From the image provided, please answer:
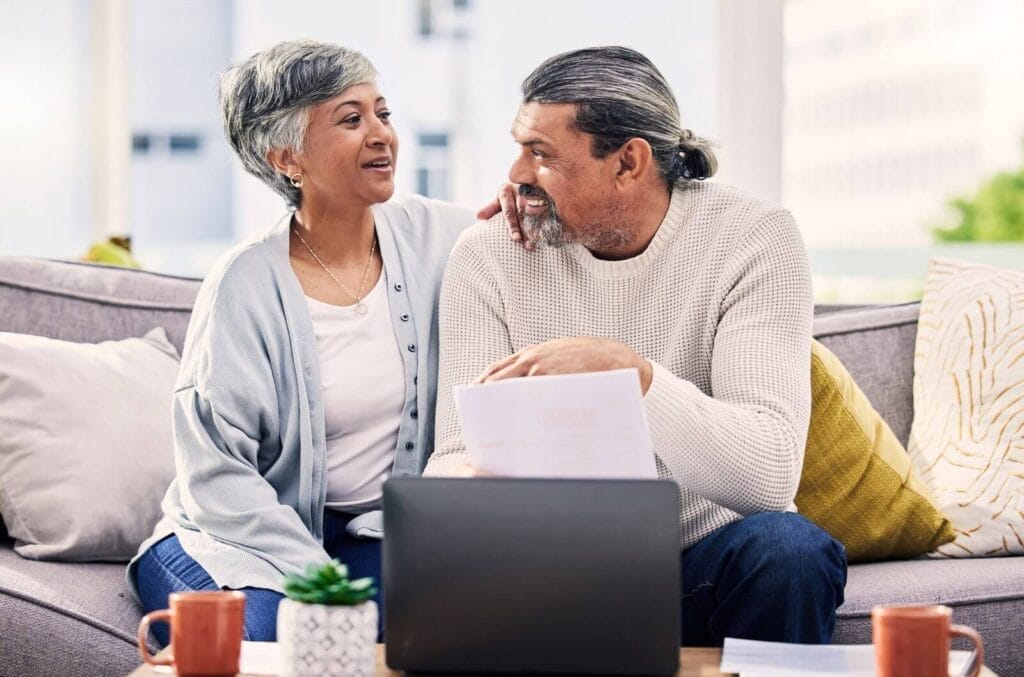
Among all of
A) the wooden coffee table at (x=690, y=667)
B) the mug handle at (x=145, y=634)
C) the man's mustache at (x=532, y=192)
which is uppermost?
the man's mustache at (x=532, y=192)

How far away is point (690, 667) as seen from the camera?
1302 mm

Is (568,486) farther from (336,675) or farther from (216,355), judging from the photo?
(216,355)

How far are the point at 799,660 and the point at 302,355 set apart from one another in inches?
37.0

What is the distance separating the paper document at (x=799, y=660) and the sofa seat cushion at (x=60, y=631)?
0.86 metres

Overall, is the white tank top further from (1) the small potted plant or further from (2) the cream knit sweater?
(1) the small potted plant

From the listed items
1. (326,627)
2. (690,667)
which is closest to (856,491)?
(690,667)

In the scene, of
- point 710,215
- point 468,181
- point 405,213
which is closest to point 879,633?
point 710,215

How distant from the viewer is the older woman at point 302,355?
187 cm

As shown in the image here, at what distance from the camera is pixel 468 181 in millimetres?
3453

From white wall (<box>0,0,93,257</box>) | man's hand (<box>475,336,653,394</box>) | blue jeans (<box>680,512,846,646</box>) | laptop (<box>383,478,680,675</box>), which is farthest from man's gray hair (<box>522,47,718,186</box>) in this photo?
white wall (<box>0,0,93,257</box>)

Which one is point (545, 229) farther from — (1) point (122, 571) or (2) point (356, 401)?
(1) point (122, 571)

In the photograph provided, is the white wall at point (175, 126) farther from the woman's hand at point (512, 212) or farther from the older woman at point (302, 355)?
the woman's hand at point (512, 212)

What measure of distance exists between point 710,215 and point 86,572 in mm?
1115

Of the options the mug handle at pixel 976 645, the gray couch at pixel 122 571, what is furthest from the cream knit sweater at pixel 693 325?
the mug handle at pixel 976 645
